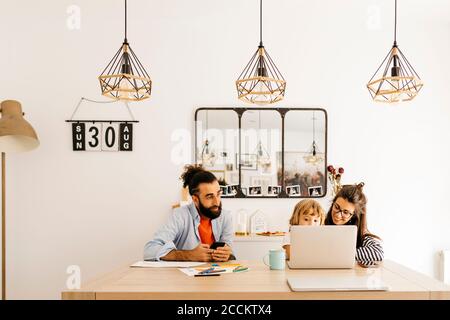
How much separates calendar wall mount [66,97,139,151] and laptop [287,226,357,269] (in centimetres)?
190

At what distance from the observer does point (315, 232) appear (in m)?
1.90

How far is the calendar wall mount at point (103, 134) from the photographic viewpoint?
338 cm

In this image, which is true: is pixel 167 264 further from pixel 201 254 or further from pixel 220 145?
pixel 220 145

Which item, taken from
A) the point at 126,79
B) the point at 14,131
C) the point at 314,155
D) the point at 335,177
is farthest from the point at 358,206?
the point at 14,131

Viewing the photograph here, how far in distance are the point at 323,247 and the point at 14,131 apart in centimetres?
222

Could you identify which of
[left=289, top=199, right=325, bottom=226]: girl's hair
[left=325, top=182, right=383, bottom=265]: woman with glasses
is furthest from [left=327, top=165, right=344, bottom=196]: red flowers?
[left=325, top=182, right=383, bottom=265]: woman with glasses

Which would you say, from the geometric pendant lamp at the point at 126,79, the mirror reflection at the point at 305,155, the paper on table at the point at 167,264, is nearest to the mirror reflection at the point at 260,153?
the mirror reflection at the point at 305,155

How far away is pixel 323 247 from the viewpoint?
1913mm

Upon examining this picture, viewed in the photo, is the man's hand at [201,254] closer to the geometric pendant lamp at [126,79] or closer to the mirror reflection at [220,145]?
the geometric pendant lamp at [126,79]

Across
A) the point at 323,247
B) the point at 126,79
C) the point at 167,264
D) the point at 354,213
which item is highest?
the point at 126,79

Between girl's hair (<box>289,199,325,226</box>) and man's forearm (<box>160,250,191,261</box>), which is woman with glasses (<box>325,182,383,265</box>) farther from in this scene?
man's forearm (<box>160,250,191,261</box>)

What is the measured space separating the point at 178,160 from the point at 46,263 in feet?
4.47

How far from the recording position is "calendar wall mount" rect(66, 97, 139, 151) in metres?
3.38

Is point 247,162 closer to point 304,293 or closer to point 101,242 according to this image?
point 101,242
